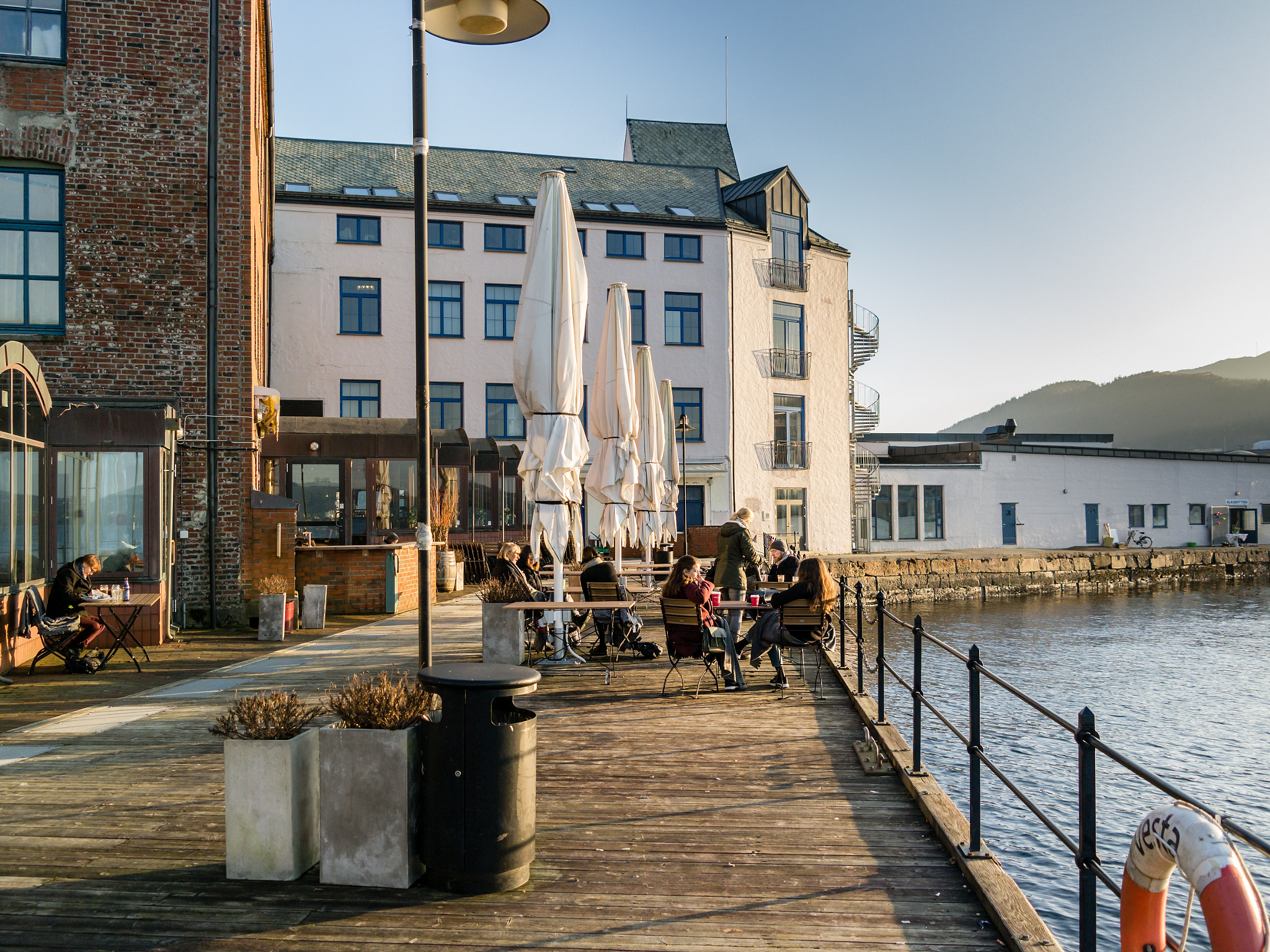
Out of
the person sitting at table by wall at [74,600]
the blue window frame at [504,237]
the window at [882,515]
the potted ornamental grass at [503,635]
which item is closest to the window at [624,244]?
the blue window frame at [504,237]

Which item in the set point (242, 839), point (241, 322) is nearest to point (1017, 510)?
point (241, 322)

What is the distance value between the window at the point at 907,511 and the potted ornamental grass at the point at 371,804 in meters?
42.0

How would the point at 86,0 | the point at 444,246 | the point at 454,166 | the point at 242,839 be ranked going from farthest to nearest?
the point at 454,166 → the point at 444,246 → the point at 86,0 → the point at 242,839

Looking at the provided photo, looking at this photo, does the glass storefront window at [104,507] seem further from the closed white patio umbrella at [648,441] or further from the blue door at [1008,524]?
the blue door at [1008,524]

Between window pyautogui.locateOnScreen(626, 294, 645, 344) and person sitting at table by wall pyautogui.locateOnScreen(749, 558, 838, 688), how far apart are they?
26.4 metres

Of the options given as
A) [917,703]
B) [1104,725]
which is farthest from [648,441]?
[917,703]

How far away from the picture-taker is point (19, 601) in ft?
34.7

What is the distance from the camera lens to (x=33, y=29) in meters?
14.0

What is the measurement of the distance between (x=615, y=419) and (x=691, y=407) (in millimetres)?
22157

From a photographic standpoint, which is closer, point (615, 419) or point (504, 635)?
point (504, 635)

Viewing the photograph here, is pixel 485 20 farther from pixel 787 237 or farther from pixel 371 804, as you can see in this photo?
pixel 787 237

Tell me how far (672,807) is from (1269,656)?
→ 2190 cm

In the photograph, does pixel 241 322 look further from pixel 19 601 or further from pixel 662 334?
pixel 662 334

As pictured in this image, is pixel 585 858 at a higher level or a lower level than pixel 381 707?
lower
